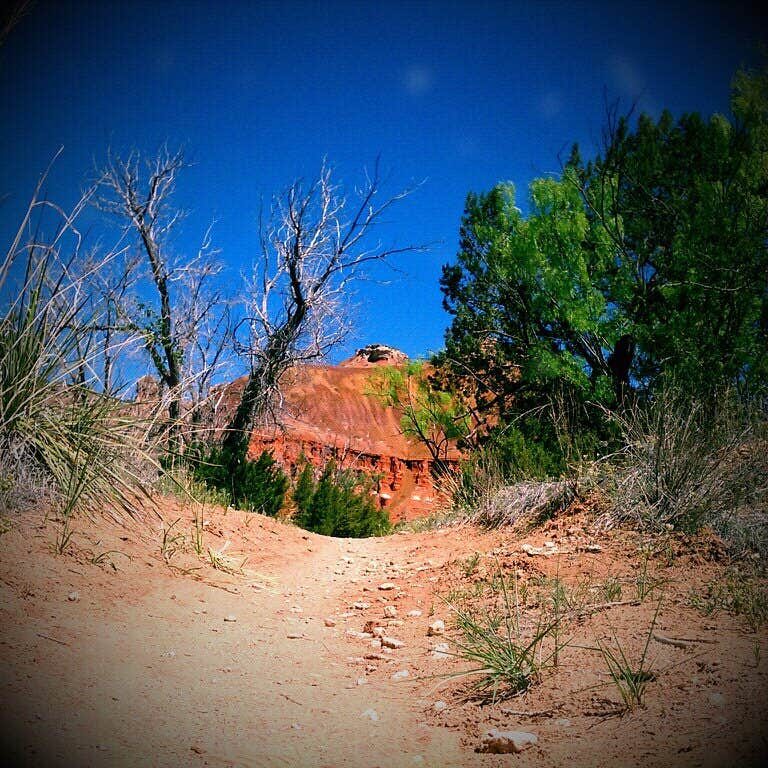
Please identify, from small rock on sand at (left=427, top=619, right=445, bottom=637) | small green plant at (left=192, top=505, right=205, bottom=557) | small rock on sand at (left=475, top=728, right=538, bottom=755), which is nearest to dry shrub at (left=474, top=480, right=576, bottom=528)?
small rock on sand at (left=427, top=619, right=445, bottom=637)

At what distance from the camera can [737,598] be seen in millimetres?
2629

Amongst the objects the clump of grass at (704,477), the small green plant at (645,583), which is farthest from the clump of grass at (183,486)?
the clump of grass at (704,477)

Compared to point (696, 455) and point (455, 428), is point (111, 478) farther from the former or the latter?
point (455, 428)

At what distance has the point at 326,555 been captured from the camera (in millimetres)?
6738

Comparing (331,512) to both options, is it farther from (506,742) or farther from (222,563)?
(506,742)

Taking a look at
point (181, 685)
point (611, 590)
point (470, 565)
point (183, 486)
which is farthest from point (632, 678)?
point (183, 486)

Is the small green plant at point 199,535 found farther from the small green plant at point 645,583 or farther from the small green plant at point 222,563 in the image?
the small green plant at point 645,583

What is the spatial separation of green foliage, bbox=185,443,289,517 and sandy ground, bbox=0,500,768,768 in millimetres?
4090

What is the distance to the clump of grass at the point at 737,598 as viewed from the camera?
239 centimetres

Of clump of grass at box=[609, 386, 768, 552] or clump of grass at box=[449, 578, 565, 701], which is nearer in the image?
clump of grass at box=[449, 578, 565, 701]

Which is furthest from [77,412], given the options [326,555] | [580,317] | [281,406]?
[580,317]

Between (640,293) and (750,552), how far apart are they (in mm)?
9783

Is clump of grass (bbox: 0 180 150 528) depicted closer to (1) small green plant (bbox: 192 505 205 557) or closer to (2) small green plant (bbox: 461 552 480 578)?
(1) small green plant (bbox: 192 505 205 557)

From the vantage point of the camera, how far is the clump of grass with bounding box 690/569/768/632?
2389 millimetres
